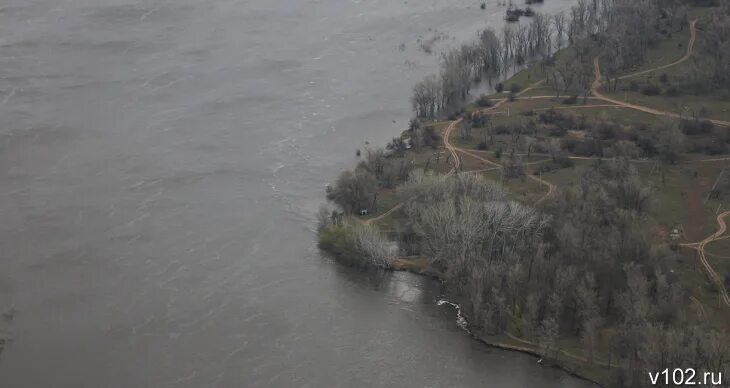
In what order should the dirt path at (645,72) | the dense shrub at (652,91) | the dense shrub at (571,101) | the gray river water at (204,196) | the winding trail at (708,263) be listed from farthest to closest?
the dense shrub at (652,91)
the dense shrub at (571,101)
the dirt path at (645,72)
the winding trail at (708,263)
the gray river water at (204,196)

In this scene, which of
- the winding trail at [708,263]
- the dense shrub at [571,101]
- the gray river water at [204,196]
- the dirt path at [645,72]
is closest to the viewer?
the gray river water at [204,196]

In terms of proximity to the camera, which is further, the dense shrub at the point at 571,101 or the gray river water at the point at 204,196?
the dense shrub at the point at 571,101

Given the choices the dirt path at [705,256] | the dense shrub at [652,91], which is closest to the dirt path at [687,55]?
the dense shrub at [652,91]

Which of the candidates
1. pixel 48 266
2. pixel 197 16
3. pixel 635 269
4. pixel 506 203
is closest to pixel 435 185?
pixel 506 203

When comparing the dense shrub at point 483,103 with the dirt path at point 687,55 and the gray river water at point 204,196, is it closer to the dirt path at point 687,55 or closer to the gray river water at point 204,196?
the gray river water at point 204,196

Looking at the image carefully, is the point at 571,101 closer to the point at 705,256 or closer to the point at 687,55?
the point at 687,55

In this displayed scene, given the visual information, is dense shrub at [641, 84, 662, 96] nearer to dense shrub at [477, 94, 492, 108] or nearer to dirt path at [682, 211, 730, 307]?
dense shrub at [477, 94, 492, 108]

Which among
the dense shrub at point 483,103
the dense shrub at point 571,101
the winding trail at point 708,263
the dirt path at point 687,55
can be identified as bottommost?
the winding trail at point 708,263

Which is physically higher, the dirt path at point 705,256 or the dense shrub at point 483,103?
the dense shrub at point 483,103


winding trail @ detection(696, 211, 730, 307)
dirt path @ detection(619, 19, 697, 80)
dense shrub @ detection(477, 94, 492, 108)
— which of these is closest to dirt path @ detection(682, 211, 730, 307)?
winding trail @ detection(696, 211, 730, 307)
